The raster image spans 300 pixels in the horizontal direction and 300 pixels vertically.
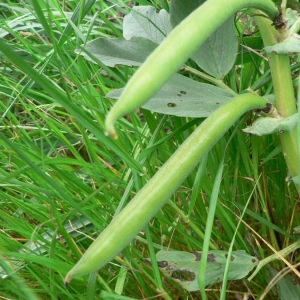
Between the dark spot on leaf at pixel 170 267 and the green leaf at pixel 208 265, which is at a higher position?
the dark spot on leaf at pixel 170 267

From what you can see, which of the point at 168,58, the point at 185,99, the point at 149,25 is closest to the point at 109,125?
the point at 168,58

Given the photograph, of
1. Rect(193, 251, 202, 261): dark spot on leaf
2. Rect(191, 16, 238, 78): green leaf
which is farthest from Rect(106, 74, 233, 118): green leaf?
Rect(193, 251, 202, 261): dark spot on leaf

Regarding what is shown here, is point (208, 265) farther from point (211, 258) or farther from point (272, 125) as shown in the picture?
point (272, 125)

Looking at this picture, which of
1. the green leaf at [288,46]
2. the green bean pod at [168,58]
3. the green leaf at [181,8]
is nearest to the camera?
the green bean pod at [168,58]

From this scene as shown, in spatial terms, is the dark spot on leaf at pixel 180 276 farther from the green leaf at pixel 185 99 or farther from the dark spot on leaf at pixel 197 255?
the green leaf at pixel 185 99

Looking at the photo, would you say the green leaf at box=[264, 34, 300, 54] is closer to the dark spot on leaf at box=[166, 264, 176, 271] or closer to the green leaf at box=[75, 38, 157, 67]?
the green leaf at box=[75, 38, 157, 67]

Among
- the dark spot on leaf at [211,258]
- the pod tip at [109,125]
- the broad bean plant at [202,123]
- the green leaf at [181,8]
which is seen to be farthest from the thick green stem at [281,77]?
the pod tip at [109,125]

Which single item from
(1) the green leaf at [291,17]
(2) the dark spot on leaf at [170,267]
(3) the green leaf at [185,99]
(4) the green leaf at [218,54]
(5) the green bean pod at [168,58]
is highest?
(5) the green bean pod at [168,58]
